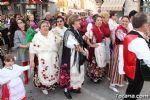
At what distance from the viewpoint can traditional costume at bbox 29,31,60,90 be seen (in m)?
5.73

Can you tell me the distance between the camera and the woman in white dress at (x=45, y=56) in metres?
5.72

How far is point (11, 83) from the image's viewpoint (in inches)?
179

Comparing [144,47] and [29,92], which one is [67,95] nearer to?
[29,92]

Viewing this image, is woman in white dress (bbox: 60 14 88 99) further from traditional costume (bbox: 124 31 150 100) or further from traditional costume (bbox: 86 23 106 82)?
traditional costume (bbox: 124 31 150 100)

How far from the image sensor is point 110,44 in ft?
22.4

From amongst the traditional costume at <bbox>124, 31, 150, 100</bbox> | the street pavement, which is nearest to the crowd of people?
the street pavement

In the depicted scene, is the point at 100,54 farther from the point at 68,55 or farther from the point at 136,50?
the point at 136,50

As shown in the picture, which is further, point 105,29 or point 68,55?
point 105,29

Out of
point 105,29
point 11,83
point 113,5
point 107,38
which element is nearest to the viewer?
point 11,83

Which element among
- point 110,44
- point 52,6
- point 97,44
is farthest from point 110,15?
point 52,6

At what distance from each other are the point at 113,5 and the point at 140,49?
17.8 meters

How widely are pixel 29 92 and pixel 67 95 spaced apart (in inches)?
35.0

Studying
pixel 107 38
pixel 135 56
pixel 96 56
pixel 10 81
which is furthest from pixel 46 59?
pixel 135 56

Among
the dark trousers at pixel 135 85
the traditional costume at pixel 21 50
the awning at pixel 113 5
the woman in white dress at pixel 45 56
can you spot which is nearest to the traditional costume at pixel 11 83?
the woman in white dress at pixel 45 56
